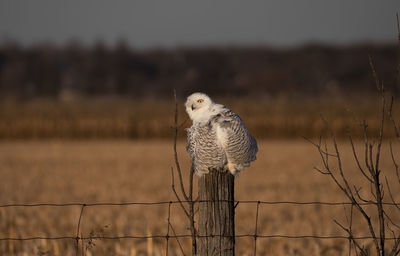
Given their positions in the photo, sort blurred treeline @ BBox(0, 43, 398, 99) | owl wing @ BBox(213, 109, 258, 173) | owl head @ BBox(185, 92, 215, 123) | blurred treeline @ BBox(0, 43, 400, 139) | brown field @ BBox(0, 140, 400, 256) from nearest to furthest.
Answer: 1. owl wing @ BBox(213, 109, 258, 173)
2. owl head @ BBox(185, 92, 215, 123)
3. brown field @ BBox(0, 140, 400, 256)
4. blurred treeline @ BBox(0, 43, 400, 139)
5. blurred treeline @ BBox(0, 43, 398, 99)

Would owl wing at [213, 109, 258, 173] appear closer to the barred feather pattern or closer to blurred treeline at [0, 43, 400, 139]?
the barred feather pattern

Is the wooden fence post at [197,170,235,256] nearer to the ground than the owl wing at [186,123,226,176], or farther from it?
nearer to the ground

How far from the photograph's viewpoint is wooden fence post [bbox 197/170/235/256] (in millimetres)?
3166

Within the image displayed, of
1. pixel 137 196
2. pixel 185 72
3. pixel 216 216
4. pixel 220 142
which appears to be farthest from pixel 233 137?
pixel 185 72

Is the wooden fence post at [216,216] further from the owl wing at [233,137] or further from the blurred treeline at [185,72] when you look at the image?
the blurred treeline at [185,72]

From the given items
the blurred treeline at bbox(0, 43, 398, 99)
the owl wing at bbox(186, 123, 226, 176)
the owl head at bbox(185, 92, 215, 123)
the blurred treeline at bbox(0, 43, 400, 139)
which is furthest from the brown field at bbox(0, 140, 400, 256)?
the blurred treeline at bbox(0, 43, 398, 99)

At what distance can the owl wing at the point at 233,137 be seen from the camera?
3.08 m

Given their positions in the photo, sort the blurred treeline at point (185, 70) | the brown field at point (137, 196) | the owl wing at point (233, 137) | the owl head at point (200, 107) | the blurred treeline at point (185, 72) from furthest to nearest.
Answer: the blurred treeline at point (185, 70) → the blurred treeline at point (185, 72) → the brown field at point (137, 196) → the owl head at point (200, 107) → the owl wing at point (233, 137)

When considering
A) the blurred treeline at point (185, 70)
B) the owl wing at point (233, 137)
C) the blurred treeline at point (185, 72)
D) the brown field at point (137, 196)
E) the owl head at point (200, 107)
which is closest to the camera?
the owl wing at point (233, 137)

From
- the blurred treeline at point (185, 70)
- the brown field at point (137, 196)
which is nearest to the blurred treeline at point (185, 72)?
the blurred treeline at point (185, 70)

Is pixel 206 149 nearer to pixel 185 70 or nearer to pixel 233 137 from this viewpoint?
pixel 233 137

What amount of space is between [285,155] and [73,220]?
12.7 metres

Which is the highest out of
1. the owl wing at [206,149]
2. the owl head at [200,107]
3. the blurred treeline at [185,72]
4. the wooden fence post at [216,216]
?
the blurred treeline at [185,72]

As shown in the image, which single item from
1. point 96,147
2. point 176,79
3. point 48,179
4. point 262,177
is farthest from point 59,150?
point 176,79
